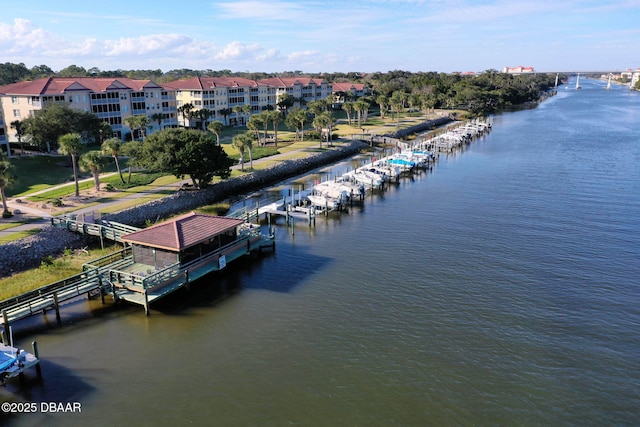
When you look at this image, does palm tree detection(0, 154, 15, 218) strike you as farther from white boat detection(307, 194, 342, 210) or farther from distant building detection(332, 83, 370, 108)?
distant building detection(332, 83, 370, 108)

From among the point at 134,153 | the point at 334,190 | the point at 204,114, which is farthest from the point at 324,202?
the point at 204,114

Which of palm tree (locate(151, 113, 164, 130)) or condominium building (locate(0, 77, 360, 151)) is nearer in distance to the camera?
condominium building (locate(0, 77, 360, 151))

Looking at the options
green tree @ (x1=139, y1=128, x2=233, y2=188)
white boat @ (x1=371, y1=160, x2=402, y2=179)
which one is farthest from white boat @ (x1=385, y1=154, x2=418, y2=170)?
green tree @ (x1=139, y1=128, x2=233, y2=188)

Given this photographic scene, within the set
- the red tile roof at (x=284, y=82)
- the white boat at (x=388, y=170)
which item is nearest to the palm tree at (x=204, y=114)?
the red tile roof at (x=284, y=82)

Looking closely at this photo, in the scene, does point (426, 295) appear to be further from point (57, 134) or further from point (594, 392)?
point (57, 134)

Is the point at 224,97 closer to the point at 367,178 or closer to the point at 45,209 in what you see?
the point at 367,178

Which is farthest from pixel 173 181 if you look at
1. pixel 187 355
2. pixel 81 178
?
pixel 187 355
